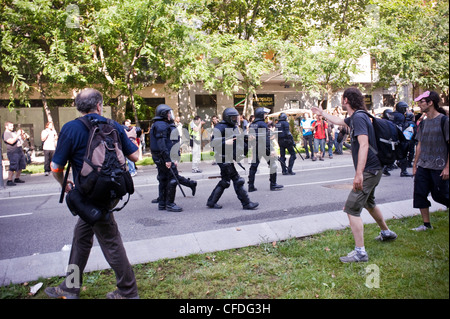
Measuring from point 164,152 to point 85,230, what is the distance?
3.60m

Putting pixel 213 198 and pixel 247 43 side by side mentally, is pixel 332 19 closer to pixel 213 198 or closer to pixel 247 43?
pixel 247 43

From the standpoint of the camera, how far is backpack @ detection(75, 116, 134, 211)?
2.98 meters

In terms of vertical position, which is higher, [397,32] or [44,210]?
[397,32]

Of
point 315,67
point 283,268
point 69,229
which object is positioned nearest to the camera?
point 283,268

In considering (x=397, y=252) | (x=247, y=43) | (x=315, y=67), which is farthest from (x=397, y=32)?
(x=397, y=252)

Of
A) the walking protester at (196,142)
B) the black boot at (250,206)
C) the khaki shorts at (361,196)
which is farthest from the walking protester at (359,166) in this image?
the walking protester at (196,142)

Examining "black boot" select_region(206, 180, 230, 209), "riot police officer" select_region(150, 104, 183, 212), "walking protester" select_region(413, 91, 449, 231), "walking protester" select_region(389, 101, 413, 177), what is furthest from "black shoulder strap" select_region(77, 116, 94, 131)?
A: "walking protester" select_region(389, 101, 413, 177)

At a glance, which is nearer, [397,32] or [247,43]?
[247,43]

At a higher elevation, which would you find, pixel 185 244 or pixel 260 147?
pixel 260 147

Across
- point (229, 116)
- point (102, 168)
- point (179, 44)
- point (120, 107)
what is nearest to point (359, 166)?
point (102, 168)

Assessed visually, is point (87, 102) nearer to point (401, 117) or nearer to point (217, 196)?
point (217, 196)

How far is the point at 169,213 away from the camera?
275 inches

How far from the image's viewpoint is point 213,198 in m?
7.19

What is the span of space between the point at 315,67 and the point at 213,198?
11845 mm
